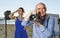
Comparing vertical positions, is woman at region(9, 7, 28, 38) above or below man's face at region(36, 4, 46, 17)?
below

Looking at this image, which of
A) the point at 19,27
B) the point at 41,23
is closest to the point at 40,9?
the point at 41,23

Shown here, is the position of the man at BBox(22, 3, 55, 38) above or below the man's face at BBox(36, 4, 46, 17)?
below

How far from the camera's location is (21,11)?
1.49 metres

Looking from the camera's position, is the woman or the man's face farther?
the woman

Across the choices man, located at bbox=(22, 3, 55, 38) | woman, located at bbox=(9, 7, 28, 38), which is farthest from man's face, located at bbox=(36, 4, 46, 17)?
woman, located at bbox=(9, 7, 28, 38)

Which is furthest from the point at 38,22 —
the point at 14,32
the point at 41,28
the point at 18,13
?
the point at 14,32

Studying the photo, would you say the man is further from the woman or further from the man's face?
the woman

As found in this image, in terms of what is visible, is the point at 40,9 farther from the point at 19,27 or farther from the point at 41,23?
the point at 19,27

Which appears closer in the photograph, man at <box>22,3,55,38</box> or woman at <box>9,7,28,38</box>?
man at <box>22,3,55,38</box>

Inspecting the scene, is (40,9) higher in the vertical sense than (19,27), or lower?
higher

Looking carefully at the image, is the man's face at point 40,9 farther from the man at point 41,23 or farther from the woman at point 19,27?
the woman at point 19,27

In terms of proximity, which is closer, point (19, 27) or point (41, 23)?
point (41, 23)

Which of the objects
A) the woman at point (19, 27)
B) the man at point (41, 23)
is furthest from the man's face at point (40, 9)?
the woman at point (19, 27)

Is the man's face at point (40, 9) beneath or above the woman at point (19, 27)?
above
